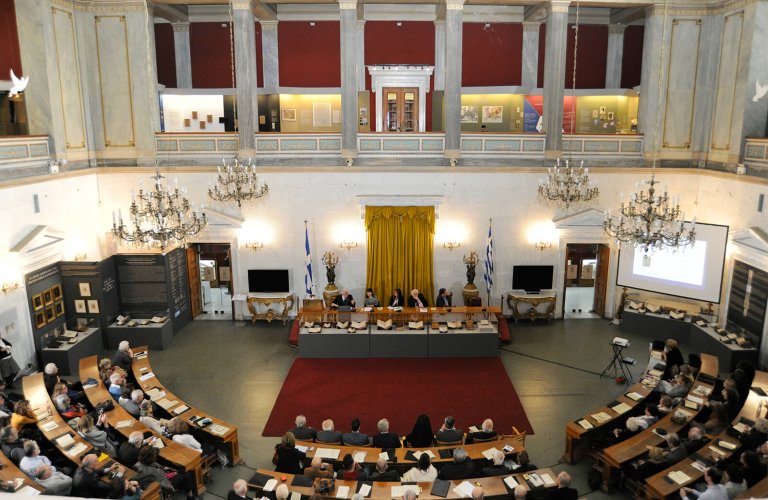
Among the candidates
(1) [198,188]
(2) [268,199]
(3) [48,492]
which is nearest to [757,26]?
(2) [268,199]

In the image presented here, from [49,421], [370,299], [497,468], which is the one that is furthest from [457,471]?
[370,299]

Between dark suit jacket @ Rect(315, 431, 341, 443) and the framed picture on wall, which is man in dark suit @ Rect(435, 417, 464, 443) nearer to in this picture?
dark suit jacket @ Rect(315, 431, 341, 443)

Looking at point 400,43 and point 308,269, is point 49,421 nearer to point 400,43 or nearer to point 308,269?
point 308,269

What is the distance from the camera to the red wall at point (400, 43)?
19.4m

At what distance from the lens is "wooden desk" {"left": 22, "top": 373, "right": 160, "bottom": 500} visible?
854 centimetres

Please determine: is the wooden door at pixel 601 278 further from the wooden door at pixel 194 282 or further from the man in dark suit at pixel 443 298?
the wooden door at pixel 194 282

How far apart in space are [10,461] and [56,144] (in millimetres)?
8741

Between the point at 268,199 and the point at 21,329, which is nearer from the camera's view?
the point at 21,329

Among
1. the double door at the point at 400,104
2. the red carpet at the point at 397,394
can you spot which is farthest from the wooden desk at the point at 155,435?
the double door at the point at 400,104

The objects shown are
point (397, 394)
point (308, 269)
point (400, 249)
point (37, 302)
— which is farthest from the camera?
point (400, 249)

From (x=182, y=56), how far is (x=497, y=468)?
655 inches

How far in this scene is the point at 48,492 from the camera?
827cm

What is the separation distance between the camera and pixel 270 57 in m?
19.7

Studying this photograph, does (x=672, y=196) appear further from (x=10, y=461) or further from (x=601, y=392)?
(x=10, y=461)
